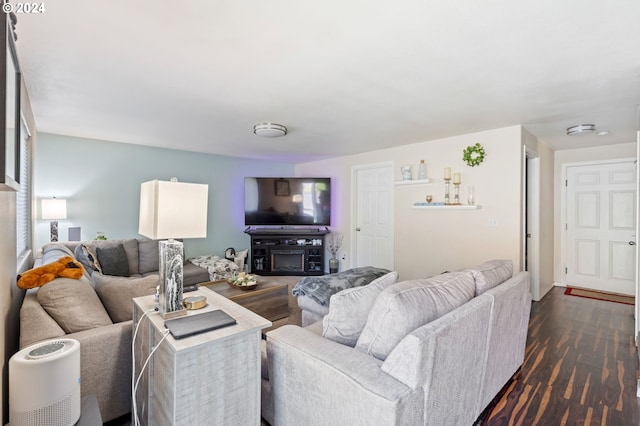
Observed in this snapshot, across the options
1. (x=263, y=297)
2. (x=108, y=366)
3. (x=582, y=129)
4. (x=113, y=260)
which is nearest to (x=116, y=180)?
(x=113, y=260)

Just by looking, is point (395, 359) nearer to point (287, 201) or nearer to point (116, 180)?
point (287, 201)

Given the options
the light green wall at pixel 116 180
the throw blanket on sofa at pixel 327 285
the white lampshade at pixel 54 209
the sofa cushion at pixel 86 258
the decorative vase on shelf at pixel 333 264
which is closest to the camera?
the throw blanket on sofa at pixel 327 285

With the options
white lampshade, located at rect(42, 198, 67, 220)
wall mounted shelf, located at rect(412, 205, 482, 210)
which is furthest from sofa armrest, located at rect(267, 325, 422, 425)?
white lampshade, located at rect(42, 198, 67, 220)

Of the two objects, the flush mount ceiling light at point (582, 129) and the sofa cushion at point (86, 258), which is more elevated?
the flush mount ceiling light at point (582, 129)

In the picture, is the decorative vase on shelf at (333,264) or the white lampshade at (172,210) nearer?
the white lampshade at (172,210)

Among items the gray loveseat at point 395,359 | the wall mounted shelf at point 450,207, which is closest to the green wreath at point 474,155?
the wall mounted shelf at point 450,207

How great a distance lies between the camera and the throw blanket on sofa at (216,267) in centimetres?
429

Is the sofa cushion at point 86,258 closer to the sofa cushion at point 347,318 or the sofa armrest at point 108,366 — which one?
the sofa armrest at point 108,366

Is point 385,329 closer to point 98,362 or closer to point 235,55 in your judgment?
point 98,362

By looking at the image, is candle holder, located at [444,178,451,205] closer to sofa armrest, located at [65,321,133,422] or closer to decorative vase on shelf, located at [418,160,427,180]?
decorative vase on shelf, located at [418,160,427,180]

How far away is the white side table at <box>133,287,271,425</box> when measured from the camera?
1.13 m

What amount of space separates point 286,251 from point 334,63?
4172mm

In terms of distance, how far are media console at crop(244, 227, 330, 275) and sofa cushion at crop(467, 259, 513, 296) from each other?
12.2 ft

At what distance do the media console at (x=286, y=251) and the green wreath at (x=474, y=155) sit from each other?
2859mm
